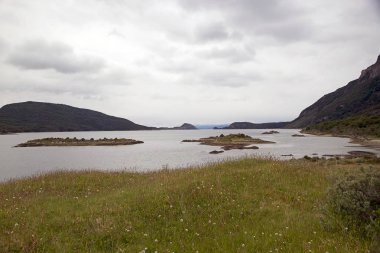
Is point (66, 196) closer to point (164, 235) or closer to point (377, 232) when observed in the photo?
point (164, 235)

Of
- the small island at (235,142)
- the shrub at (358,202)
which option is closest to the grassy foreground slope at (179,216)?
Result: the shrub at (358,202)

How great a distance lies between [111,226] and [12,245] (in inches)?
109

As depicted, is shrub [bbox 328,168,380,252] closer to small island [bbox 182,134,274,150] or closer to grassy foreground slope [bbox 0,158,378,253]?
grassy foreground slope [bbox 0,158,378,253]

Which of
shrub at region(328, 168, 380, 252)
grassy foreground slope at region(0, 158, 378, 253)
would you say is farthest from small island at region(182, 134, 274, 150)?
shrub at region(328, 168, 380, 252)

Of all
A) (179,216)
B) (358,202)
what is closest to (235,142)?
(179,216)

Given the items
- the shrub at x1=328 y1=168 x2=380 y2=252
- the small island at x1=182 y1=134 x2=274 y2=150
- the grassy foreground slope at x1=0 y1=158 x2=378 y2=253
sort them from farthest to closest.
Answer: the small island at x1=182 y1=134 x2=274 y2=150 → the shrub at x1=328 y1=168 x2=380 y2=252 → the grassy foreground slope at x1=0 y1=158 x2=378 y2=253

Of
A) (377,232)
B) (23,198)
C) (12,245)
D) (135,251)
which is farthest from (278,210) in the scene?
(23,198)

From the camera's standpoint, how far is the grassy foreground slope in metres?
9.58

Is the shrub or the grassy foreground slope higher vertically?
the shrub

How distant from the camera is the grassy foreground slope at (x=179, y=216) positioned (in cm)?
958

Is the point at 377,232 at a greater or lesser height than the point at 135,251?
greater

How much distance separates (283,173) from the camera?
1834 cm

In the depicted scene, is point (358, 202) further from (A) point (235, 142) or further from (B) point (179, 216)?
(A) point (235, 142)

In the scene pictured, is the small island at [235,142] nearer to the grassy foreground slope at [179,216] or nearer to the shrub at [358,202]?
the grassy foreground slope at [179,216]
